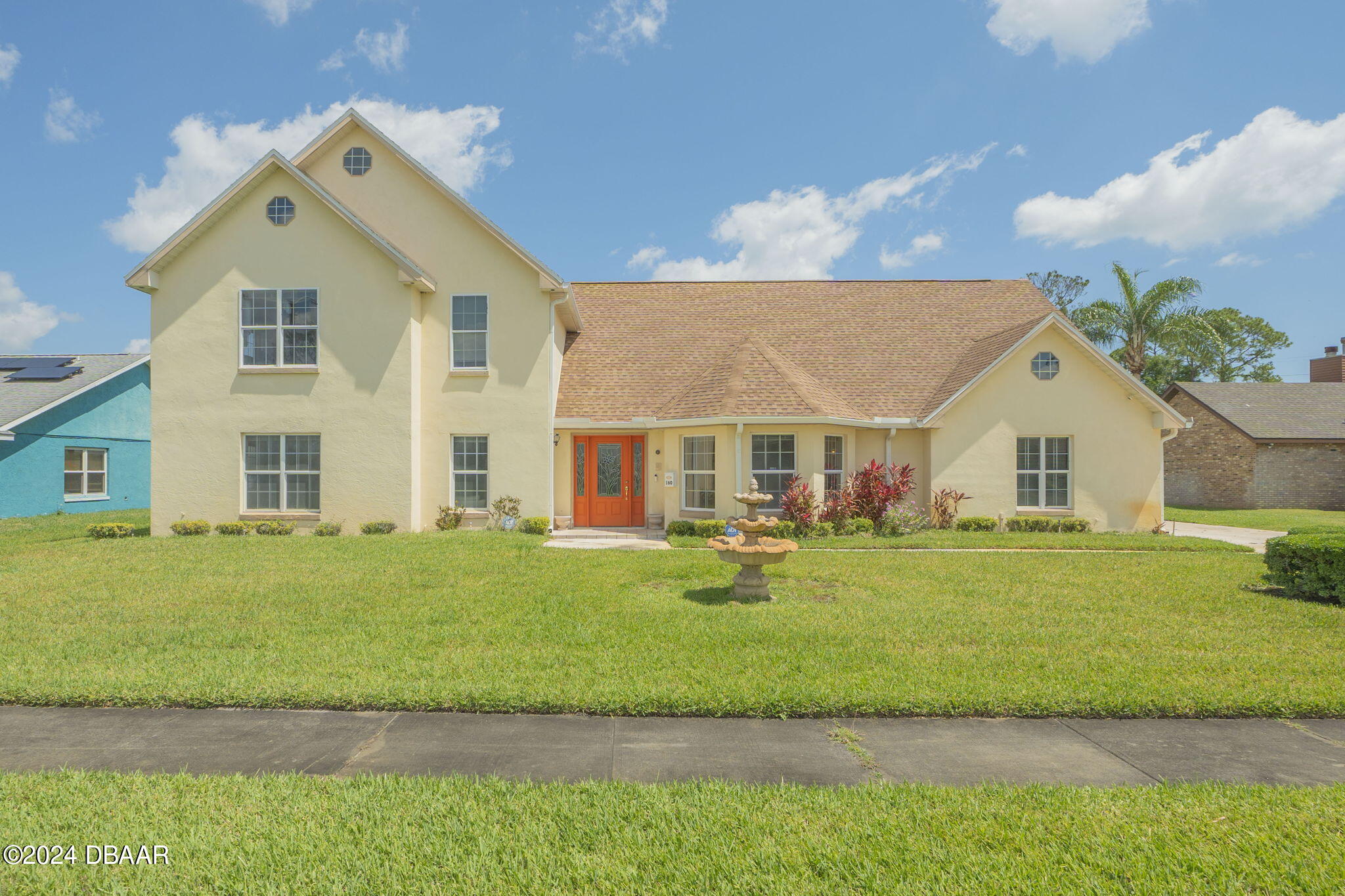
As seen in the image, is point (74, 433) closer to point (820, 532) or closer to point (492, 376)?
point (492, 376)

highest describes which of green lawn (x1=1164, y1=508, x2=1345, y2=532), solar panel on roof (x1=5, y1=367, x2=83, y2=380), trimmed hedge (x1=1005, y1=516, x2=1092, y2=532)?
solar panel on roof (x1=5, y1=367, x2=83, y2=380)

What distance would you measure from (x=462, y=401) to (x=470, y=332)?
176 cm

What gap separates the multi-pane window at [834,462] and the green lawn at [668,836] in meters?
12.7

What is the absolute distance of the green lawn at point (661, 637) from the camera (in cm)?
567

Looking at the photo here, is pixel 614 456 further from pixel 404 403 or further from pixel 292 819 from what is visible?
pixel 292 819

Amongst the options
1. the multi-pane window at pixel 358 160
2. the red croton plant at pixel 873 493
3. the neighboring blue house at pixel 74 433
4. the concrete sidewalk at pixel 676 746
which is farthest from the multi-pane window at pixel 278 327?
the red croton plant at pixel 873 493

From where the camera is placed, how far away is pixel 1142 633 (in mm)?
7707

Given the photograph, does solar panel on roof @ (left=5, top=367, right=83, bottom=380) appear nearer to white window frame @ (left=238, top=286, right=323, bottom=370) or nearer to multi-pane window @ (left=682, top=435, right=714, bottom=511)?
white window frame @ (left=238, top=286, right=323, bottom=370)

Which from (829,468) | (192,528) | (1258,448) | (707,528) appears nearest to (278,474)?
(192,528)

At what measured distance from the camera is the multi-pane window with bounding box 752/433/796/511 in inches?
650

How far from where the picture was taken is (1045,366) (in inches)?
685

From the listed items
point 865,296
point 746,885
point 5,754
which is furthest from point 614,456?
point 746,885

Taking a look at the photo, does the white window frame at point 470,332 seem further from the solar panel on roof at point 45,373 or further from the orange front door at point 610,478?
the solar panel on roof at point 45,373

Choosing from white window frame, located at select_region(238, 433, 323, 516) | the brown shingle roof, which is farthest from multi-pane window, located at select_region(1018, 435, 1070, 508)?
white window frame, located at select_region(238, 433, 323, 516)
